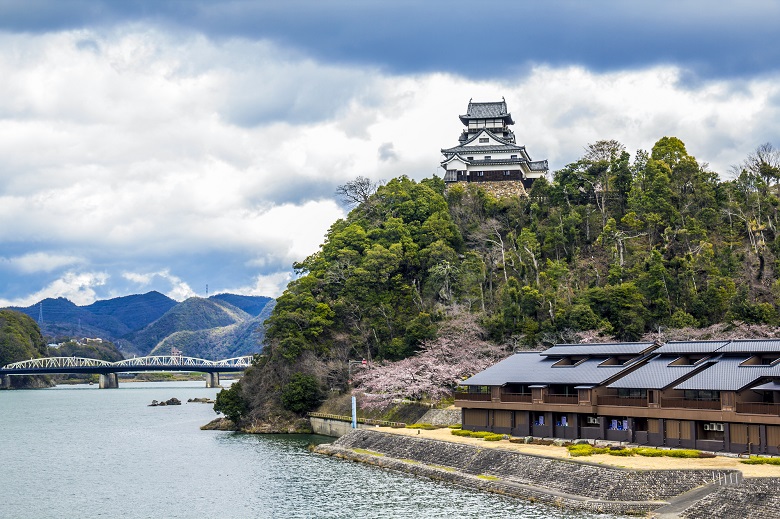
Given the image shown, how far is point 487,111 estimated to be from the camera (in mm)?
106625

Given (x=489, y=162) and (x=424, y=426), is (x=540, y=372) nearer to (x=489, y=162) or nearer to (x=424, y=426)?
(x=424, y=426)

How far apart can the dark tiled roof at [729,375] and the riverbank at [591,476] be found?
417 centimetres

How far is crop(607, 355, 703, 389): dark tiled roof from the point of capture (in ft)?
149

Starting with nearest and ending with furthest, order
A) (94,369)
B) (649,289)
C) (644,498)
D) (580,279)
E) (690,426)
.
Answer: (644,498)
(690,426)
(649,289)
(580,279)
(94,369)

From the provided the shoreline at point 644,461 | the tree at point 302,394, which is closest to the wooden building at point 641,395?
the shoreline at point 644,461

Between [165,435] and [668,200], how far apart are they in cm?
5095

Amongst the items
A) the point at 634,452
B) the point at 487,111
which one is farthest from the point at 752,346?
the point at 487,111

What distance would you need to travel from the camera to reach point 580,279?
7788 centimetres

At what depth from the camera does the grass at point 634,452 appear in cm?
4072

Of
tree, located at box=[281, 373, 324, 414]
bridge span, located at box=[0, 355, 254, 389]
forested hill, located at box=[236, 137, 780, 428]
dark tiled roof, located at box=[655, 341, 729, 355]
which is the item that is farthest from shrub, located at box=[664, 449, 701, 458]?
bridge span, located at box=[0, 355, 254, 389]

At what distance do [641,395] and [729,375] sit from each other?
17.2 feet

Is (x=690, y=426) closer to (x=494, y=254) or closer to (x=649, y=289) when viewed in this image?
(x=649, y=289)

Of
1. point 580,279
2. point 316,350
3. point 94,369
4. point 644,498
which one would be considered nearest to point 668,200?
point 580,279

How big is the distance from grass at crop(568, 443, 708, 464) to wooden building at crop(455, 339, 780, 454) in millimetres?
1888
